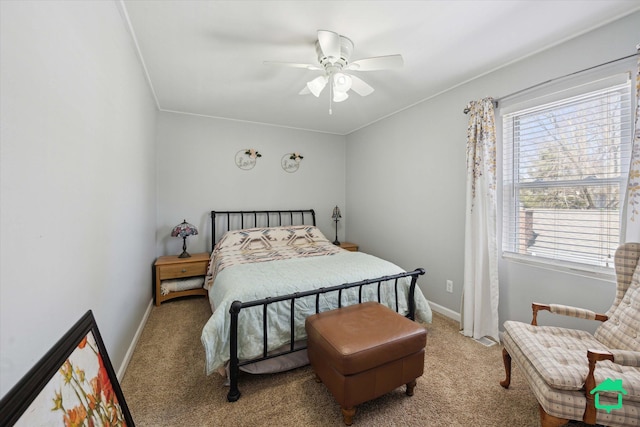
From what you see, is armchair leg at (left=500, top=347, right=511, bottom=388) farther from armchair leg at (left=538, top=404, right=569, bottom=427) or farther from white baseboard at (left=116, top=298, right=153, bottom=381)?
white baseboard at (left=116, top=298, right=153, bottom=381)

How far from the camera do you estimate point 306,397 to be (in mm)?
1689

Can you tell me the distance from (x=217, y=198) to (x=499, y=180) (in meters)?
3.54

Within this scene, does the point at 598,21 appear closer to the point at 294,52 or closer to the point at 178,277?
the point at 294,52

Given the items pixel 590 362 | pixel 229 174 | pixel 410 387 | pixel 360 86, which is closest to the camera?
pixel 590 362

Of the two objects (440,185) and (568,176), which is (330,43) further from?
(568,176)

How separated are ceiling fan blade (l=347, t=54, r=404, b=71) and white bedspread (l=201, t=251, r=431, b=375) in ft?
5.54

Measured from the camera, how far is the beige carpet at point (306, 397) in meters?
1.51

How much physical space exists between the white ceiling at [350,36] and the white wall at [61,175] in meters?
0.42

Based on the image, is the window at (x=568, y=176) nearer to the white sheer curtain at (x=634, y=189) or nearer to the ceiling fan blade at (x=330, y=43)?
the white sheer curtain at (x=634, y=189)

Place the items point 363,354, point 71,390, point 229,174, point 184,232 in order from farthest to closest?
point 229,174 → point 184,232 → point 363,354 → point 71,390

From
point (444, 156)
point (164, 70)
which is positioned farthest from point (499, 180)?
point (164, 70)

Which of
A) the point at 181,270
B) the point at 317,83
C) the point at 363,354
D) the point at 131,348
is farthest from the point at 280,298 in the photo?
the point at 181,270

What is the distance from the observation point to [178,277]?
3244 millimetres

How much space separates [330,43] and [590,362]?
2.29m
